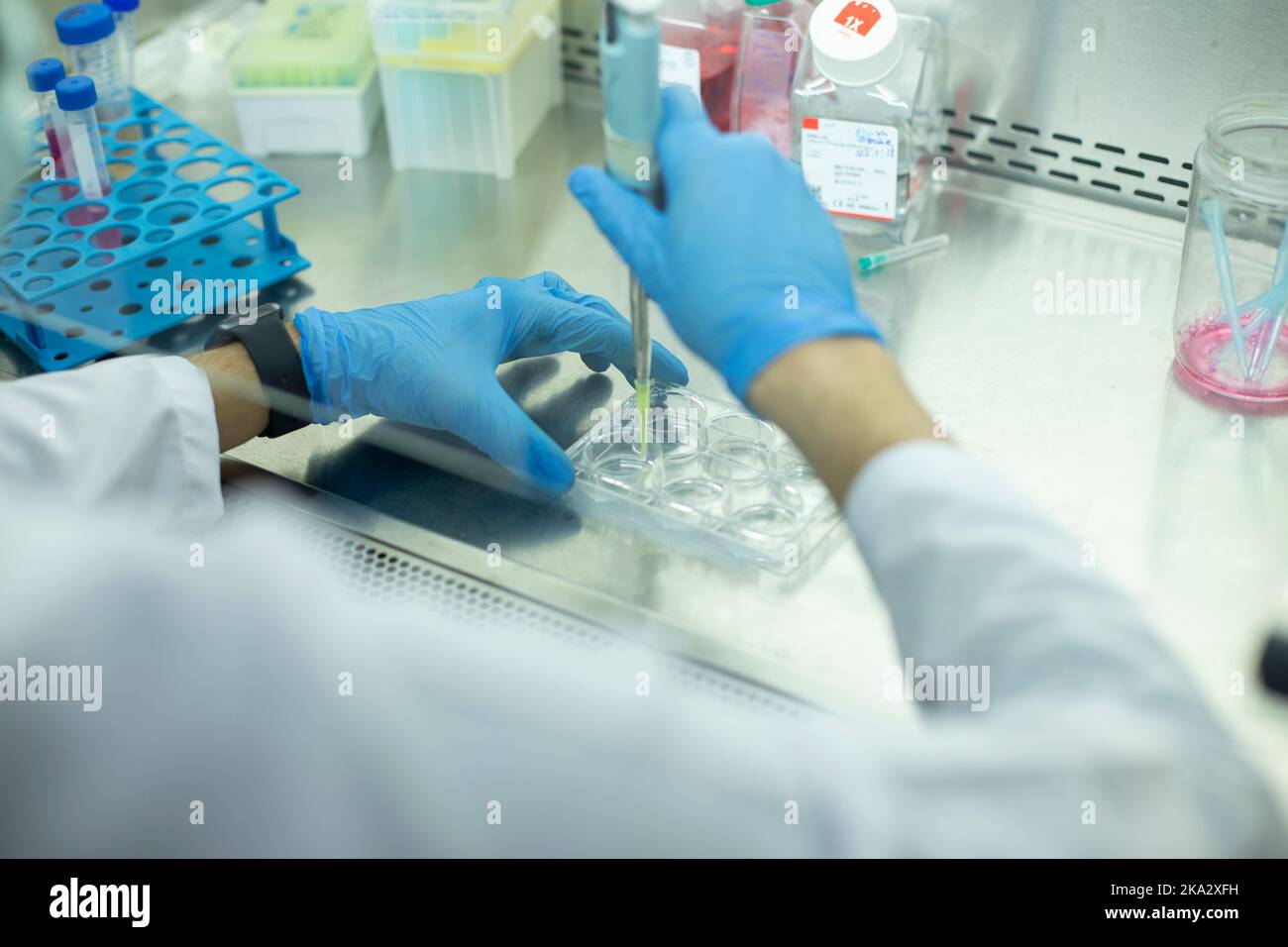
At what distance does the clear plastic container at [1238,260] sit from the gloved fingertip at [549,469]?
69cm

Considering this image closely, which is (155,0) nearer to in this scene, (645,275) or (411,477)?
(411,477)

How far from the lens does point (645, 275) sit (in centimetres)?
98

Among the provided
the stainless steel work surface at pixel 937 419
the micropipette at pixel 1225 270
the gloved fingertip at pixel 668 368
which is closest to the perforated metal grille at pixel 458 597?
the stainless steel work surface at pixel 937 419

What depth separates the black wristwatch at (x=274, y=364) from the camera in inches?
49.1

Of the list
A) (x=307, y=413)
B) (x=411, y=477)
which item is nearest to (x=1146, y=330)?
(x=411, y=477)

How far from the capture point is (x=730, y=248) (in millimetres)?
941

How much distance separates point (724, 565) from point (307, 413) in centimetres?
49

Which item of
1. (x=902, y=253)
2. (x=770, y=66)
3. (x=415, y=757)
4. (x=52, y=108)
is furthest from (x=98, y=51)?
(x=415, y=757)

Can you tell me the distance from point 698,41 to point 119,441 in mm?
901

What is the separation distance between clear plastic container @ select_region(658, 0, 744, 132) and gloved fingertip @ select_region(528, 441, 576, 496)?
0.60 meters

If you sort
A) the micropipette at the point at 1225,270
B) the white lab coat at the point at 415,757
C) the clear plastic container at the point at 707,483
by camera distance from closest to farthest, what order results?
the white lab coat at the point at 415,757, the clear plastic container at the point at 707,483, the micropipette at the point at 1225,270

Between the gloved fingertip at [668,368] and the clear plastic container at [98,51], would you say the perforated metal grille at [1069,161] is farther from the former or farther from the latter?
the clear plastic container at [98,51]

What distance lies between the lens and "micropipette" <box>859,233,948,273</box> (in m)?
1.49

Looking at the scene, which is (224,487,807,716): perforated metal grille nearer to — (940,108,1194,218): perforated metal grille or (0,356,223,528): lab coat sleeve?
(0,356,223,528): lab coat sleeve
